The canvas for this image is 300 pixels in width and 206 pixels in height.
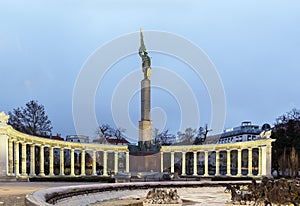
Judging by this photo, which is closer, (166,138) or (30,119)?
(30,119)

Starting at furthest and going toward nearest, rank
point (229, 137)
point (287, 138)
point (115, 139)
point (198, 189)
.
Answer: point (229, 137), point (115, 139), point (287, 138), point (198, 189)

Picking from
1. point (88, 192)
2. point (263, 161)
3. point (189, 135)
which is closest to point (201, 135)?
point (189, 135)

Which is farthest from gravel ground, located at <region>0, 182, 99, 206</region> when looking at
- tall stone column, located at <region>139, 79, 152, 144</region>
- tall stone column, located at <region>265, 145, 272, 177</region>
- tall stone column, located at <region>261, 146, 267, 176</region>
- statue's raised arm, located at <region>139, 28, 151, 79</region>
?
tall stone column, located at <region>261, 146, 267, 176</region>

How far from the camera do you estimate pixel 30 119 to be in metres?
64.3

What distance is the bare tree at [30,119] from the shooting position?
6378 centimetres

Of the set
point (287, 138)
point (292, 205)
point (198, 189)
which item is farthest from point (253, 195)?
point (287, 138)

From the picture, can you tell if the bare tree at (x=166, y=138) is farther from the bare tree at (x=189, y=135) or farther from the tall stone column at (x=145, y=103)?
the tall stone column at (x=145, y=103)

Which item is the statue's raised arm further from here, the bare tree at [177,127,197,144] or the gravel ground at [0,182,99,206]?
the bare tree at [177,127,197,144]

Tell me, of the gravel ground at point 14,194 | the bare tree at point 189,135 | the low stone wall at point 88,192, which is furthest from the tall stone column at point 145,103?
the bare tree at point 189,135

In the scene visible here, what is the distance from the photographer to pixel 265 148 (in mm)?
52062

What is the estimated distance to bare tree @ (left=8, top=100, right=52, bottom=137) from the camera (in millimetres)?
63781

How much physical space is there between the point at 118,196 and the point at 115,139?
186 ft

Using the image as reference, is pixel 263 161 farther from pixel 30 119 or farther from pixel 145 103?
pixel 30 119

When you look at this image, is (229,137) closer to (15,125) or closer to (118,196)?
(15,125)
